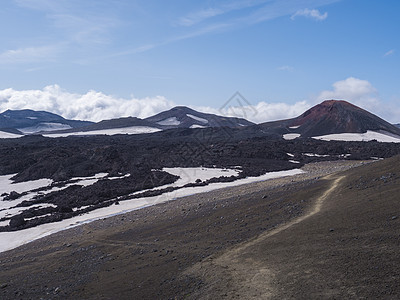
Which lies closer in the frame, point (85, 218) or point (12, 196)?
point (85, 218)

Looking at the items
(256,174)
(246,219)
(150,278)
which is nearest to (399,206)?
(246,219)

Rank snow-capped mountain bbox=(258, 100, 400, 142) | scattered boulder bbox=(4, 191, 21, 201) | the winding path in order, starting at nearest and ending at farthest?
the winding path
scattered boulder bbox=(4, 191, 21, 201)
snow-capped mountain bbox=(258, 100, 400, 142)

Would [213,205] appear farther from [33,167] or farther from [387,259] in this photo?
[33,167]

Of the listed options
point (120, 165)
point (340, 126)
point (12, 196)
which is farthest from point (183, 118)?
point (12, 196)

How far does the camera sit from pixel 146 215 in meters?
22.8

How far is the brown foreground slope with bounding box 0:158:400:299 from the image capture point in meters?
9.76

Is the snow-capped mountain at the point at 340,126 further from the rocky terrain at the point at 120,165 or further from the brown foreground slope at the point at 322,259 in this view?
the brown foreground slope at the point at 322,259

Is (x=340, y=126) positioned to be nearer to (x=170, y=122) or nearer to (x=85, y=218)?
(x=85, y=218)

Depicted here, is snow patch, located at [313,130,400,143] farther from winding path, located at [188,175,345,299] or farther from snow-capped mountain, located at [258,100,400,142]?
winding path, located at [188,175,345,299]

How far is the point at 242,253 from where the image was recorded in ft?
41.0

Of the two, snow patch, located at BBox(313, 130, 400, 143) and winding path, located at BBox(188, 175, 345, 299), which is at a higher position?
snow patch, located at BBox(313, 130, 400, 143)

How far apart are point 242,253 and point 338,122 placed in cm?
9634

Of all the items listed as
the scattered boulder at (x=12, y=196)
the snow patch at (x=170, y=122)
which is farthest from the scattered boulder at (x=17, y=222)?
the snow patch at (x=170, y=122)

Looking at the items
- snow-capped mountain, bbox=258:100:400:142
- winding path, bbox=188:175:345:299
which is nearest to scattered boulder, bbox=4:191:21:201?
winding path, bbox=188:175:345:299
